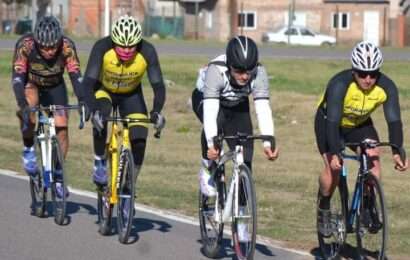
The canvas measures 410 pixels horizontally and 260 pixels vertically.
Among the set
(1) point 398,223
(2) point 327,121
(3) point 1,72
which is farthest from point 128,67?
(3) point 1,72

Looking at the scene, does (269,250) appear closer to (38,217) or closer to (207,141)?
(207,141)

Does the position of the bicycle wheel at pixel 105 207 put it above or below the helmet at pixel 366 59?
below

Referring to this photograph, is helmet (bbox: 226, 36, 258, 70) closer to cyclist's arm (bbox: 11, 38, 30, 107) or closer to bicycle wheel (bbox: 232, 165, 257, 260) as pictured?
bicycle wheel (bbox: 232, 165, 257, 260)

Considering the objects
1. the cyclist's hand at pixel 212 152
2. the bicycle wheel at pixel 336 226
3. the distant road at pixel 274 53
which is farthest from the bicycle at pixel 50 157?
the distant road at pixel 274 53

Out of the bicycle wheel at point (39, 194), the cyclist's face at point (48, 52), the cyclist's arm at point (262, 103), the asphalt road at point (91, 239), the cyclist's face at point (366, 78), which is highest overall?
the cyclist's face at point (48, 52)

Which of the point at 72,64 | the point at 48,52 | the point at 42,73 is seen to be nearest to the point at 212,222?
the point at 72,64

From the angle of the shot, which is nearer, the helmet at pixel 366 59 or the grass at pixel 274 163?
the helmet at pixel 366 59

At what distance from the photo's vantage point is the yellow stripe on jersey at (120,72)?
10828mm

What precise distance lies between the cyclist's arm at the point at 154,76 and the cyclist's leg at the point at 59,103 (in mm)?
1489

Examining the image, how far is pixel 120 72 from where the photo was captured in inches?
428

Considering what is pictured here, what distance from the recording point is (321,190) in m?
10.1

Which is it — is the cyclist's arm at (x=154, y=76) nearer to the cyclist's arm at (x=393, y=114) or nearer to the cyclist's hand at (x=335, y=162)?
the cyclist's hand at (x=335, y=162)

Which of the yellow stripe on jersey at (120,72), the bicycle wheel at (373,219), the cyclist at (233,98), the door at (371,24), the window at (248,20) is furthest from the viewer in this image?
the window at (248,20)

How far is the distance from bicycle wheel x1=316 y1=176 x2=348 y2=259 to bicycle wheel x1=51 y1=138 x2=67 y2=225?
8.74 feet
